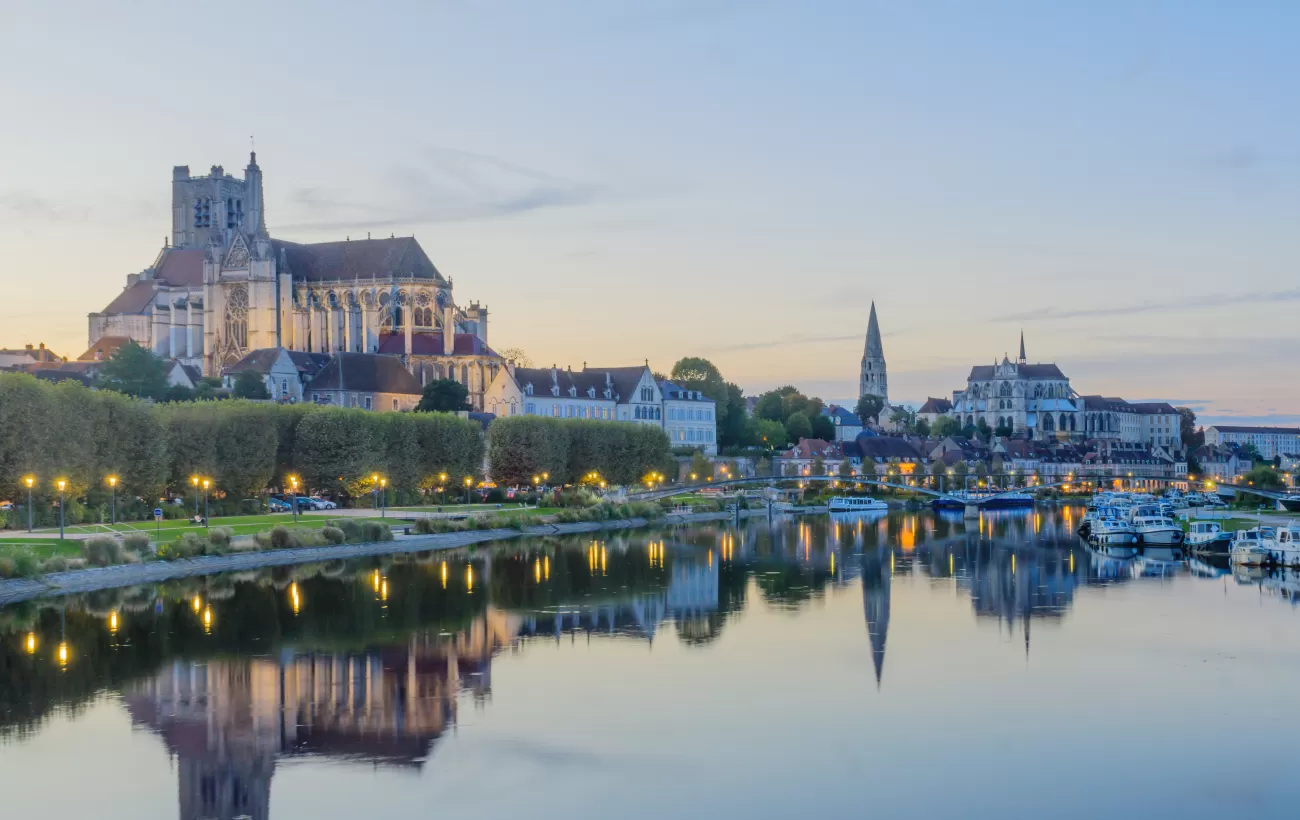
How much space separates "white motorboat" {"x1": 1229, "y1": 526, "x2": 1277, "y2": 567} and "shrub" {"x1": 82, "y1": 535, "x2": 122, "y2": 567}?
45.5 meters

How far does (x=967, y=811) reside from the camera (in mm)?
23312

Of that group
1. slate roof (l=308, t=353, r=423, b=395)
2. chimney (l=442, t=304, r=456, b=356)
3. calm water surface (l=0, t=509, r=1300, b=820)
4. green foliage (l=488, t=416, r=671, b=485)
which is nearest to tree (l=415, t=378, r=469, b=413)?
slate roof (l=308, t=353, r=423, b=395)

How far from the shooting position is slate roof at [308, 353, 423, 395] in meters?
123

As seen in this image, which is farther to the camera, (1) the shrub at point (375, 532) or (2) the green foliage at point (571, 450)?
(2) the green foliage at point (571, 450)

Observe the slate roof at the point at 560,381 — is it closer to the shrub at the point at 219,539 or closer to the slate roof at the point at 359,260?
the slate roof at the point at 359,260

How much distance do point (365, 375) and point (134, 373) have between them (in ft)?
62.4

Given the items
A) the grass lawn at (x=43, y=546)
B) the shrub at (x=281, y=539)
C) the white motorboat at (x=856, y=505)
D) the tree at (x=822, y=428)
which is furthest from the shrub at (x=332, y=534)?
the tree at (x=822, y=428)

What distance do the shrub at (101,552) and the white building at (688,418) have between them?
91.3m

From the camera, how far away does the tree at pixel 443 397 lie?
117 meters

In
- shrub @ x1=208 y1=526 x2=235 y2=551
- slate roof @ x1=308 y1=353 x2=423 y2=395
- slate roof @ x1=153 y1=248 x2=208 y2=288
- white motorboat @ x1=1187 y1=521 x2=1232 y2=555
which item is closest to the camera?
shrub @ x1=208 y1=526 x2=235 y2=551

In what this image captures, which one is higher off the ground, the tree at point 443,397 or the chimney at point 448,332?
the chimney at point 448,332

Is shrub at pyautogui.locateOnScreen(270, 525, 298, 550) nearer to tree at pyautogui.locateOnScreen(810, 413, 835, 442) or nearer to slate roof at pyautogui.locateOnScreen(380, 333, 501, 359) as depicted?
slate roof at pyautogui.locateOnScreen(380, 333, 501, 359)

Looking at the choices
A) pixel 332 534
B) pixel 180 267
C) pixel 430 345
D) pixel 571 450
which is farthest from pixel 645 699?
pixel 180 267

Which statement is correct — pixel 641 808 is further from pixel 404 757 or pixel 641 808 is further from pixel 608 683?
pixel 608 683
